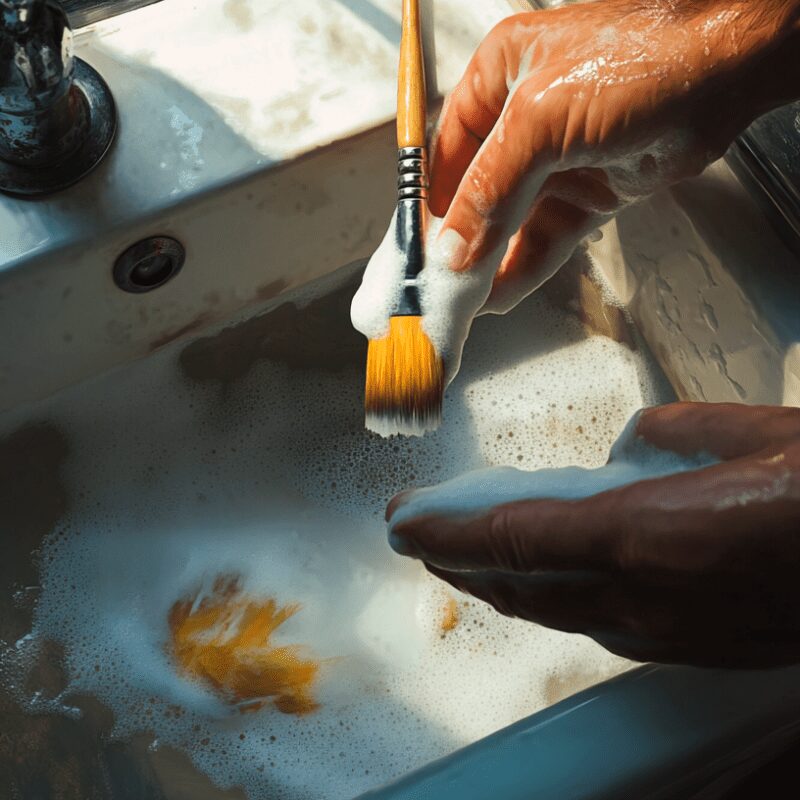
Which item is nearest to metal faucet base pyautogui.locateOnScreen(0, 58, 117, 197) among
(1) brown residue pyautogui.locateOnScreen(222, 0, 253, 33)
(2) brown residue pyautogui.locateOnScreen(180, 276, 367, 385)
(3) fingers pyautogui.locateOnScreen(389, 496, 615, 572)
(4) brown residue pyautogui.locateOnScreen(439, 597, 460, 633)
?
(1) brown residue pyautogui.locateOnScreen(222, 0, 253, 33)

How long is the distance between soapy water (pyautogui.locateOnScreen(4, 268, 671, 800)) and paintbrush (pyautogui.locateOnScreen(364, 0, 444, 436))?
0.27 metres

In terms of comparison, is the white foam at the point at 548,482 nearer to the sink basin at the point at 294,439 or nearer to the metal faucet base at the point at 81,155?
the sink basin at the point at 294,439

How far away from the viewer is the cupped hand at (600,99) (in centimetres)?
54

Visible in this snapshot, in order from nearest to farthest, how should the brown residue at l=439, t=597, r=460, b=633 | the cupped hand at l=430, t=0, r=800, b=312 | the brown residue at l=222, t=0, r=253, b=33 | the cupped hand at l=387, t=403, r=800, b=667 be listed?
the cupped hand at l=387, t=403, r=800, b=667
the cupped hand at l=430, t=0, r=800, b=312
the brown residue at l=222, t=0, r=253, b=33
the brown residue at l=439, t=597, r=460, b=633

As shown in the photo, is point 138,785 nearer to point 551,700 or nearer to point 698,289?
point 551,700

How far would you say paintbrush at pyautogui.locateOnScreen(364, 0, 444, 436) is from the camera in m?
0.55

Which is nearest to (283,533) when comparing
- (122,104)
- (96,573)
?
(96,573)

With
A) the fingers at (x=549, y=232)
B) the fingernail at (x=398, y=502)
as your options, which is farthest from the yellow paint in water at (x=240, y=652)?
the fingers at (x=549, y=232)

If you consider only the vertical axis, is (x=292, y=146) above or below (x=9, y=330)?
above

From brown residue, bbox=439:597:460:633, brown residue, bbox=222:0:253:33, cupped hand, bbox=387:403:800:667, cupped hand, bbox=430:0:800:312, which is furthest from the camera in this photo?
brown residue, bbox=439:597:460:633

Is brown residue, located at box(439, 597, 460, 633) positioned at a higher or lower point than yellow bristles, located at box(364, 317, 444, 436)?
lower

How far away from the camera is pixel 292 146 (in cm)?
62

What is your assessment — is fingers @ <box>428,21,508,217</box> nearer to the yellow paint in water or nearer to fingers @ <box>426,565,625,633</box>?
fingers @ <box>426,565,625,633</box>

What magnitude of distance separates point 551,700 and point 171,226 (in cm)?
51
